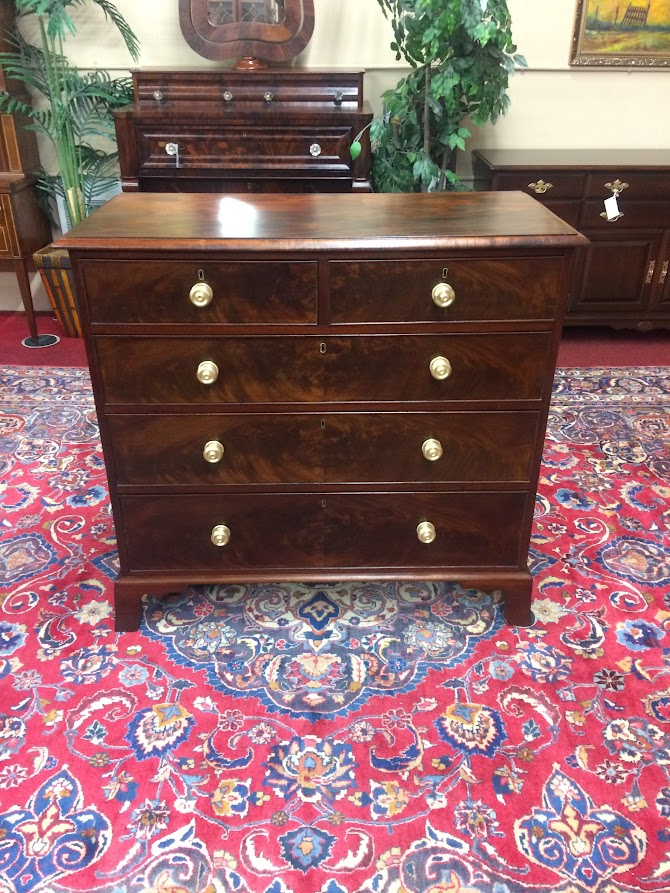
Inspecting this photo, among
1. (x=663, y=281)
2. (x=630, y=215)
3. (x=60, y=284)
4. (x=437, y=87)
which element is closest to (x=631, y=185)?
(x=630, y=215)

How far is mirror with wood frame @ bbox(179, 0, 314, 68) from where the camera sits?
11.5 feet

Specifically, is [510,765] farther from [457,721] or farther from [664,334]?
[664,334]

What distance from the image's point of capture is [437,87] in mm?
3221

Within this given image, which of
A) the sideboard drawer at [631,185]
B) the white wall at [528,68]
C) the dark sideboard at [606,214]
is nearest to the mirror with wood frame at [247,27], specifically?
the white wall at [528,68]

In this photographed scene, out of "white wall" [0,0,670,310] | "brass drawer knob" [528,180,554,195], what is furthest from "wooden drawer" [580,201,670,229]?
"white wall" [0,0,670,310]

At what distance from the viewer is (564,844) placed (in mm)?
1518

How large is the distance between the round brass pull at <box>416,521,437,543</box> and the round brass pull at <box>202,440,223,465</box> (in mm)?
584

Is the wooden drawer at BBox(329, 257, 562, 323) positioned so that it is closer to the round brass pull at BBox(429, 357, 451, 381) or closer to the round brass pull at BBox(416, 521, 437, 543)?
the round brass pull at BBox(429, 357, 451, 381)

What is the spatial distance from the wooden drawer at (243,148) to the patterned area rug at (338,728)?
72.2 inches

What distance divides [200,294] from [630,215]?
2.94m

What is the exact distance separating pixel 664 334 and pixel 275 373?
3225mm

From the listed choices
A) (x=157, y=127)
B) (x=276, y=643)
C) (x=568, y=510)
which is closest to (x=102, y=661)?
(x=276, y=643)

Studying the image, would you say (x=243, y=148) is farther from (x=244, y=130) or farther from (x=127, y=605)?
(x=127, y=605)

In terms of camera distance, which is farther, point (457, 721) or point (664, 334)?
point (664, 334)
